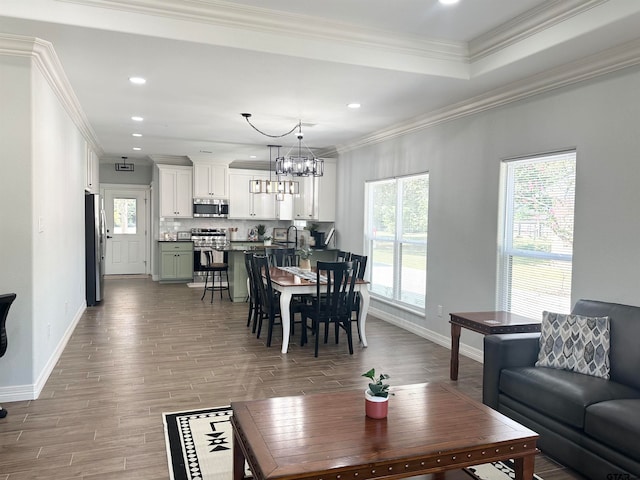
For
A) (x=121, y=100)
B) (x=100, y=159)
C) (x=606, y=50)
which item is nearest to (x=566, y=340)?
(x=606, y=50)

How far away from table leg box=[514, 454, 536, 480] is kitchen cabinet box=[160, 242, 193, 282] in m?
8.97

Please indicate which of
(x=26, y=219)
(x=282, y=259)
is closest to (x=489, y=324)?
(x=26, y=219)

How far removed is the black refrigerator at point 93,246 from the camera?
7.32m

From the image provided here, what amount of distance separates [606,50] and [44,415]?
193 inches

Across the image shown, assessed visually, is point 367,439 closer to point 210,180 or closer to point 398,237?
point 398,237

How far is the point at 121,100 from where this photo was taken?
5355 millimetres

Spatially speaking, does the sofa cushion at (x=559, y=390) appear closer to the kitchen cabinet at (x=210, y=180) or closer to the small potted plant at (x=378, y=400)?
the small potted plant at (x=378, y=400)

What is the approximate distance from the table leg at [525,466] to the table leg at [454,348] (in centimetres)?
213

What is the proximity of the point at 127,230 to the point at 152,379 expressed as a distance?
25.3ft

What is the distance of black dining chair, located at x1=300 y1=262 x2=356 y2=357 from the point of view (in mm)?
5160

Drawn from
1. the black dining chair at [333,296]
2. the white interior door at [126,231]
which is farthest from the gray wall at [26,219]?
the white interior door at [126,231]

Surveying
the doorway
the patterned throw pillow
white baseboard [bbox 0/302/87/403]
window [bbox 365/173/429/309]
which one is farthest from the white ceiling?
the doorway

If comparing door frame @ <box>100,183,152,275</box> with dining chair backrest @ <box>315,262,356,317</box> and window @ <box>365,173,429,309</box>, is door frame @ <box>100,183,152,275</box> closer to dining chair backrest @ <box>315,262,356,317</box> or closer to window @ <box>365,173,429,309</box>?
window @ <box>365,173,429,309</box>

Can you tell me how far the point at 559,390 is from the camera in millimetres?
2850
